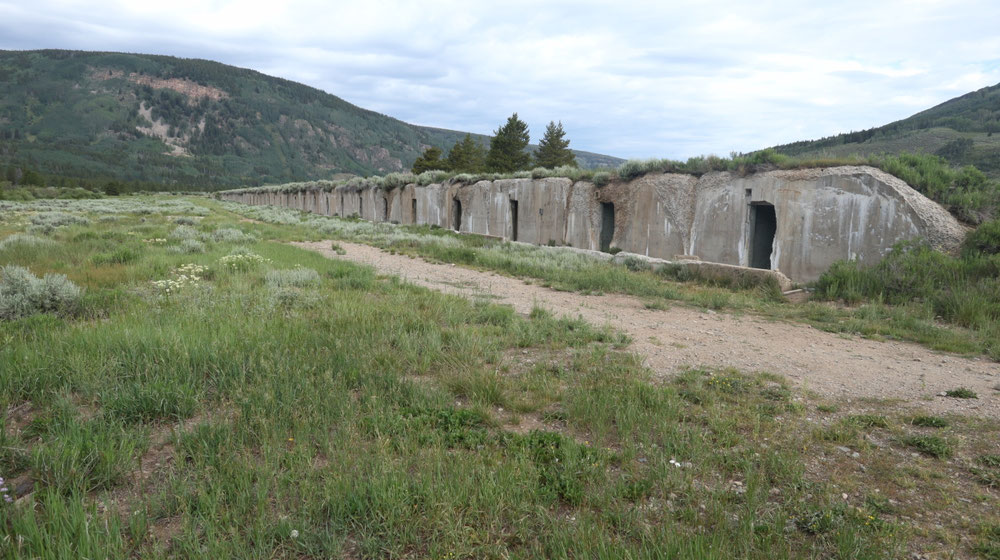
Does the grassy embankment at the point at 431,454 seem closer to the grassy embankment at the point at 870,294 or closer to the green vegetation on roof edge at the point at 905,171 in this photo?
the grassy embankment at the point at 870,294

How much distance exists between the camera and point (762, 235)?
43.7ft

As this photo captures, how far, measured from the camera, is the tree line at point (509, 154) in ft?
168

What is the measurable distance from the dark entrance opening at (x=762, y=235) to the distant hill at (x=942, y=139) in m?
8.93

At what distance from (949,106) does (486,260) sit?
4909cm

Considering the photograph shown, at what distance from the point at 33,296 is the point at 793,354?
9.16 metres

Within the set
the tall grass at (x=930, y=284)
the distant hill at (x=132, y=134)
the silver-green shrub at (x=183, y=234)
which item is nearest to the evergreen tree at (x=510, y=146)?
the silver-green shrub at (x=183, y=234)

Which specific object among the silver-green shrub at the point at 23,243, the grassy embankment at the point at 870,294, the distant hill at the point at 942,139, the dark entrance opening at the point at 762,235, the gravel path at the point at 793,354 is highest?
the distant hill at the point at 942,139

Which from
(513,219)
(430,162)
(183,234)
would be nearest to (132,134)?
(430,162)

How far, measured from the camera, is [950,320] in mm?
7602

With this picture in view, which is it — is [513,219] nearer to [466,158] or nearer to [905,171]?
[905,171]

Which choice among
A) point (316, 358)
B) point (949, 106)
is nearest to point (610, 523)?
point (316, 358)

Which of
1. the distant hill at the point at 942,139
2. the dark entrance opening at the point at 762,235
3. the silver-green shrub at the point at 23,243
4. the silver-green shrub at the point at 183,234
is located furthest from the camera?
the distant hill at the point at 942,139

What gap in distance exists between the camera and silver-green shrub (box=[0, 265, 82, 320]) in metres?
5.82

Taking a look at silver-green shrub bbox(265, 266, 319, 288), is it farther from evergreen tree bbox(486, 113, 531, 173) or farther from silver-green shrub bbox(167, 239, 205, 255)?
evergreen tree bbox(486, 113, 531, 173)
